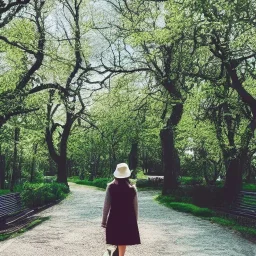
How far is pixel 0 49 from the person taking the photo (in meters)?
19.3

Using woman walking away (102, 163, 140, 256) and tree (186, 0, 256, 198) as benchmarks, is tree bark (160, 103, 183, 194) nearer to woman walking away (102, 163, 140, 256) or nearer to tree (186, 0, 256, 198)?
tree (186, 0, 256, 198)

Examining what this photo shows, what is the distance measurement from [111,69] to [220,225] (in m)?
12.7

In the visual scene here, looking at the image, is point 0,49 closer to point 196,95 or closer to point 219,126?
point 196,95

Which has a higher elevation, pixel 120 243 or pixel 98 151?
pixel 98 151

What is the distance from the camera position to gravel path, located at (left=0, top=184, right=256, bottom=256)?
8336 mm

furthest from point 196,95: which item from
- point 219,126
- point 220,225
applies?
point 220,225

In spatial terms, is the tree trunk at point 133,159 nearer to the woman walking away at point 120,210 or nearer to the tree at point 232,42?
the tree at point 232,42

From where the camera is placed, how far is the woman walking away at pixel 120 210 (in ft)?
22.2

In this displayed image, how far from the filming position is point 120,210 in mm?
6805

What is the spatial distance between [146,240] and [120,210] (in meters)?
3.26

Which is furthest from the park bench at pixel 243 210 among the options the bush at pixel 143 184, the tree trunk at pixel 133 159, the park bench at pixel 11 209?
the tree trunk at pixel 133 159

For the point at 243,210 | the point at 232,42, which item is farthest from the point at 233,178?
the point at 232,42

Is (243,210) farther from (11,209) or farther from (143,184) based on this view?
(143,184)

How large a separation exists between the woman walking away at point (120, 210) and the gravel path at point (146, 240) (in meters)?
1.60
